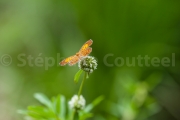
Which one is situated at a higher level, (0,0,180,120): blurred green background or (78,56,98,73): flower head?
(0,0,180,120): blurred green background

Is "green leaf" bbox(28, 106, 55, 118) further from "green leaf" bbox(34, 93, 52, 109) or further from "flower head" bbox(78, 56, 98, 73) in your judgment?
"flower head" bbox(78, 56, 98, 73)

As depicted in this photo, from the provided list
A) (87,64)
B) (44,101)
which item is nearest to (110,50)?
(44,101)

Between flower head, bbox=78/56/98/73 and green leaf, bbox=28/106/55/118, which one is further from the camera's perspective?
green leaf, bbox=28/106/55/118

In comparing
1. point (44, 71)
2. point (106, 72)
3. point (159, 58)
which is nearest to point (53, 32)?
point (44, 71)

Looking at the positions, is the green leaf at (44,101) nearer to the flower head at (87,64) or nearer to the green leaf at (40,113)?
the green leaf at (40,113)

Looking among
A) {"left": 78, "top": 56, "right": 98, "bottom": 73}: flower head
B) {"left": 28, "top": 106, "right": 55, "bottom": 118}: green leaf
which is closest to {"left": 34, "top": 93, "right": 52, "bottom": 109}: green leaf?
{"left": 28, "top": 106, "right": 55, "bottom": 118}: green leaf

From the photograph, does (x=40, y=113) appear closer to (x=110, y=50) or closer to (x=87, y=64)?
(x=87, y=64)

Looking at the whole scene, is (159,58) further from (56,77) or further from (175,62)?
(56,77)

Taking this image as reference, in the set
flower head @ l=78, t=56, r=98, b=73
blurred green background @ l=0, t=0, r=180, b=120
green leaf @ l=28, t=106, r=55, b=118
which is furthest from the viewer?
blurred green background @ l=0, t=0, r=180, b=120

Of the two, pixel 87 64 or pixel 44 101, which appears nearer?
pixel 87 64

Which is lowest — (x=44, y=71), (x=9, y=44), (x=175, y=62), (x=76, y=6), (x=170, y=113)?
(x=170, y=113)

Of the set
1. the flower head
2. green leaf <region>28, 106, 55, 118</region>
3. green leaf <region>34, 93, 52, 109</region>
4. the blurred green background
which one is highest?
the blurred green background
